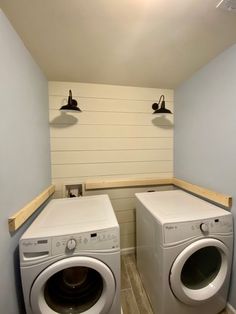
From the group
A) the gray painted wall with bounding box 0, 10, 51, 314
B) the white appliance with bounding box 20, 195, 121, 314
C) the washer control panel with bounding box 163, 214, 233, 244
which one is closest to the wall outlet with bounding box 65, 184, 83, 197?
the gray painted wall with bounding box 0, 10, 51, 314

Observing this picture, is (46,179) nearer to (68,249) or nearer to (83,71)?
(68,249)

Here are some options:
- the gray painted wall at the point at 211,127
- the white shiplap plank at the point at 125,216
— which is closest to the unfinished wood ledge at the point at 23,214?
the white shiplap plank at the point at 125,216

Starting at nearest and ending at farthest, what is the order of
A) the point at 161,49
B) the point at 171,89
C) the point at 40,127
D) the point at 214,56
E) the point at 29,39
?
the point at 29,39 → the point at 161,49 → the point at 214,56 → the point at 40,127 → the point at 171,89

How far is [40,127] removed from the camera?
4.93ft

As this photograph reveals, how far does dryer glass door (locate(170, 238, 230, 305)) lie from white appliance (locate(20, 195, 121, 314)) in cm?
42

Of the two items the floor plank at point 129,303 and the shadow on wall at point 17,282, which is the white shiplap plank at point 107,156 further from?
the floor plank at point 129,303

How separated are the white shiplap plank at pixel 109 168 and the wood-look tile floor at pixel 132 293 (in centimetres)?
107

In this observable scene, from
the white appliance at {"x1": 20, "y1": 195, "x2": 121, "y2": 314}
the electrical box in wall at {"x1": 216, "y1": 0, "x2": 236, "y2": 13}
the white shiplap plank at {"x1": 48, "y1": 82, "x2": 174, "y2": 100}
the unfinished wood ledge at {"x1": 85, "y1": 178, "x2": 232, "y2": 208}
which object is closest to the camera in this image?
the electrical box in wall at {"x1": 216, "y1": 0, "x2": 236, "y2": 13}

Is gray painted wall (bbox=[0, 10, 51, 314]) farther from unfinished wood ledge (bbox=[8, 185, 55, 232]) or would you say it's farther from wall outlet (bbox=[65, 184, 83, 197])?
wall outlet (bbox=[65, 184, 83, 197])

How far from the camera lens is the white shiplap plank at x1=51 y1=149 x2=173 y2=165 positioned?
187cm

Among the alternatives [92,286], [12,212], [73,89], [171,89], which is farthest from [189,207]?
[73,89]

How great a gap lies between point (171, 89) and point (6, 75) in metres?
1.82

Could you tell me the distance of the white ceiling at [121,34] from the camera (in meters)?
0.88

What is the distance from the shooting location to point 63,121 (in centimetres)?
184
